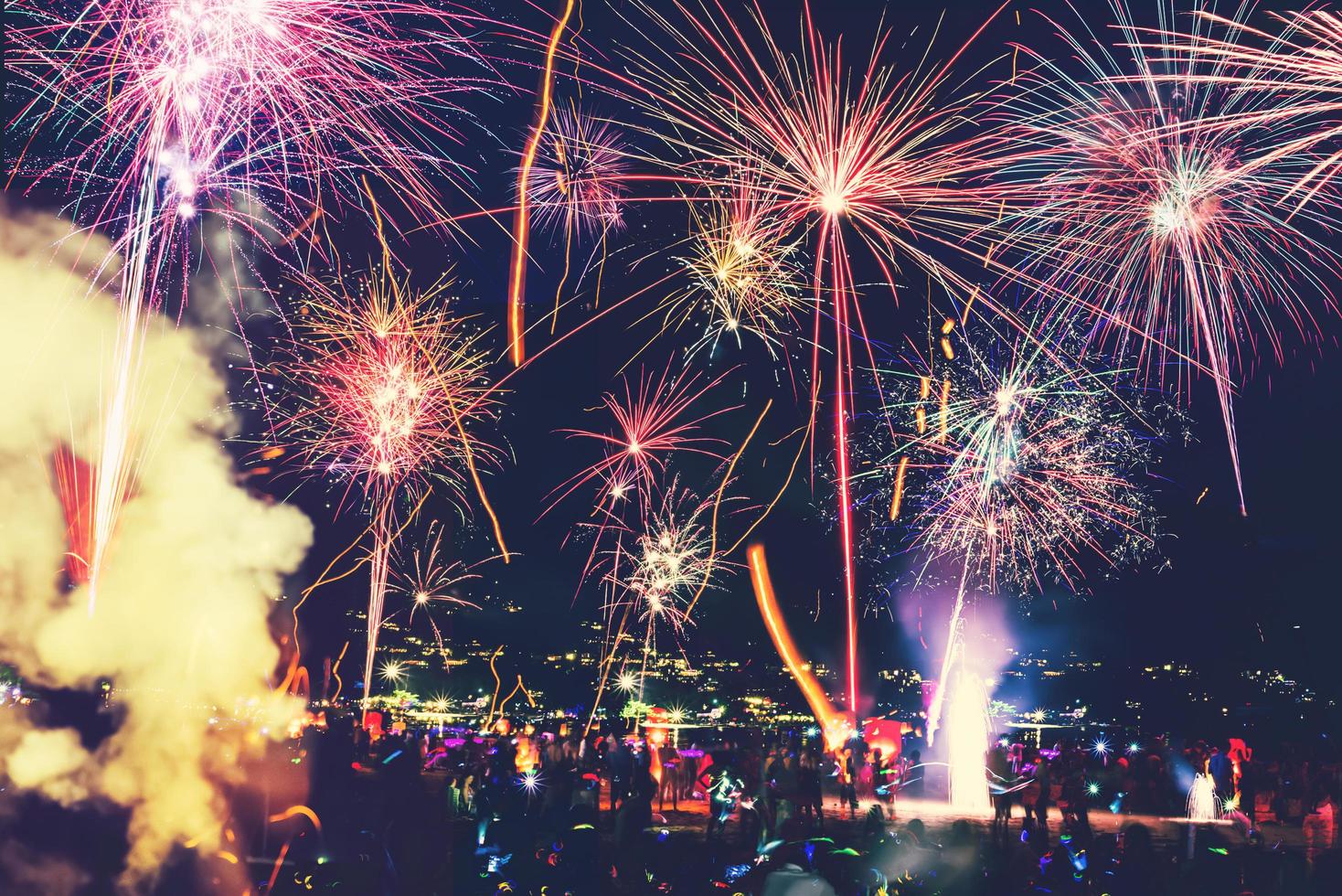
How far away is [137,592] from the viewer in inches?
372

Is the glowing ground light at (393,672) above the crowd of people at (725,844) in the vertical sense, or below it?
above

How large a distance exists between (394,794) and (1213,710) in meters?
43.1

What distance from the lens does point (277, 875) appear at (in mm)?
7637

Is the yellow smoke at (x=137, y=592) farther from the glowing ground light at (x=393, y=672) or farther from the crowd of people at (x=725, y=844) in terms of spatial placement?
the glowing ground light at (x=393, y=672)

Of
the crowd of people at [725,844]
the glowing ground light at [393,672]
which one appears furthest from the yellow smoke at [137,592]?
the glowing ground light at [393,672]

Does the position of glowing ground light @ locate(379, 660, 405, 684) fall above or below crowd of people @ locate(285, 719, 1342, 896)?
above

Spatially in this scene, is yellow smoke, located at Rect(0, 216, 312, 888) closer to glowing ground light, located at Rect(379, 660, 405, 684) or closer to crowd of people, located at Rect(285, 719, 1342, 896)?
crowd of people, located at Rect(285, 719, 1342, 896)

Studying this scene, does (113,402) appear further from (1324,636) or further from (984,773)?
(1324,636)

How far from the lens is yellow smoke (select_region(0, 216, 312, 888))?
23.8ft

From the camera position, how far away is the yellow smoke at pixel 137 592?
7.24 metres

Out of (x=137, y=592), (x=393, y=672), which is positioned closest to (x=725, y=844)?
(x=137, y=592)

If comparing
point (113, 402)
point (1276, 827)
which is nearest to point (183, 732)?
point (113, 402)

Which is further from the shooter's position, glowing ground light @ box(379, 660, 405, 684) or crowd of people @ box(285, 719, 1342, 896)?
glowing ground light @ box(379, 660, 405, 684)

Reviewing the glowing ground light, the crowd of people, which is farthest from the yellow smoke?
the glowing ground light
